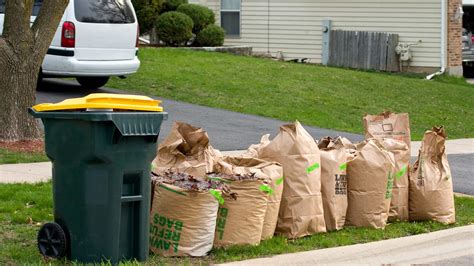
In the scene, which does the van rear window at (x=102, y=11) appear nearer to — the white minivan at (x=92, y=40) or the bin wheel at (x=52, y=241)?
the white minivan at (x=92, y=40)

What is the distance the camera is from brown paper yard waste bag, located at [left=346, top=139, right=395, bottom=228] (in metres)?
9.02

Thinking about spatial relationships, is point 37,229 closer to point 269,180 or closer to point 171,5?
point 269,180

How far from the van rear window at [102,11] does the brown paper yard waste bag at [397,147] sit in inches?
314

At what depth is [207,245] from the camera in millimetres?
7719

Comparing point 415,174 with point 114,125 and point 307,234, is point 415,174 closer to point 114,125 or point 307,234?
point 307,234

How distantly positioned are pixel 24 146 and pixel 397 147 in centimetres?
523

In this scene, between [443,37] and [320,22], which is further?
[320,22]

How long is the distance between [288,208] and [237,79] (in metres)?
12.8

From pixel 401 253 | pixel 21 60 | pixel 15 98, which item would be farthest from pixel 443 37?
pixel 401 253

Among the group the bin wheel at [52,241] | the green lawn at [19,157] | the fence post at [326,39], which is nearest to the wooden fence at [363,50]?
the fence post at [326,39]

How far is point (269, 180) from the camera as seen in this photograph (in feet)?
26.4

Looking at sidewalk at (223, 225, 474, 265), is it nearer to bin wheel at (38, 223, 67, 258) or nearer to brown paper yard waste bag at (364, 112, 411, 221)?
brown paper yard waste bag at (364, 112, 411, 221)

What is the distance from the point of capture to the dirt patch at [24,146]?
12430 millimetres

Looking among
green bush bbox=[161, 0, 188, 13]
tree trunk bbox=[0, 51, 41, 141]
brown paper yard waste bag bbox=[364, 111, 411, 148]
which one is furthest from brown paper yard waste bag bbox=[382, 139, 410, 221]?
green bush bbox=[161, 0, 188, 13]
